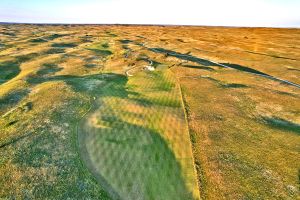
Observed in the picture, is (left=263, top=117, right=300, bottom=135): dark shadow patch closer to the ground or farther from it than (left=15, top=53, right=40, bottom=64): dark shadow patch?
farther from it

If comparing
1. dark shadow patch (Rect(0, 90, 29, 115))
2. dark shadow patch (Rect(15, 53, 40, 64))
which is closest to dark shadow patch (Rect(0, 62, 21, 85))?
dark shadow patch (Rect(15, 53, 40, 64))

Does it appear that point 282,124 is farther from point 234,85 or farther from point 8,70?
point 8,70

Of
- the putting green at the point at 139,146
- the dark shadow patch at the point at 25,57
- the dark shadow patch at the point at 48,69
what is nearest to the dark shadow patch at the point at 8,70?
the dark shadow patch at the point at 25,57

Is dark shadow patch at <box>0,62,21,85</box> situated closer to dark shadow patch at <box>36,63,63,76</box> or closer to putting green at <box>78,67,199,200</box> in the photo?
dark shadow patch at <box>36,63,63,76</box>

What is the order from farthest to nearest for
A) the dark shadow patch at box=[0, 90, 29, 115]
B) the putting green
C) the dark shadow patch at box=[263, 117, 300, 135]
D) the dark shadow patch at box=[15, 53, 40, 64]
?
the dark shadow patch at box=[15, 53, 40, 64]
the dark shadow patch at box=[0, 90, 29, 115]
the dark shadow patch at box=[263, 117, 300, 135]
the putting green

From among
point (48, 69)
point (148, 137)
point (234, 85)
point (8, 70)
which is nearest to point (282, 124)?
point (234, 85)

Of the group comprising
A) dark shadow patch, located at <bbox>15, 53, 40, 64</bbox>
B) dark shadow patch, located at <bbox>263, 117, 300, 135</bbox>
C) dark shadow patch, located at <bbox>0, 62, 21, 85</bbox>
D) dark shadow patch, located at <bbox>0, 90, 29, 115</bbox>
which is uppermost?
dark shadow patch, located at <bbox>263, 117, 300, 135</bbox>
